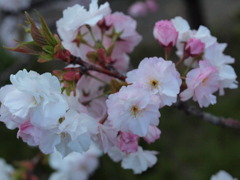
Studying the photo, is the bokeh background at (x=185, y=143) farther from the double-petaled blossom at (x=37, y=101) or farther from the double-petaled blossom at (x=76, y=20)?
the double-petaled blossom at (x=37, y=101)

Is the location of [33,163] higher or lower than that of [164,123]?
higher

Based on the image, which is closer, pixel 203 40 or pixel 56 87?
pixel 56 87

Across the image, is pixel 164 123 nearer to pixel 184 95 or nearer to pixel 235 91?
pixel 235 91

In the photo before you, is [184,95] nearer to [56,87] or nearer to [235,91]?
[56,87]

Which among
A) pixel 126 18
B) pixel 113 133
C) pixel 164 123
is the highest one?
pixel 126 18

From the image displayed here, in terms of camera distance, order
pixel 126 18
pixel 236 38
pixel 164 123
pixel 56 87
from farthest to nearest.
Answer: pixel 236 38 < pixel 164 123 < pixel 126 18 < pixel 56 87

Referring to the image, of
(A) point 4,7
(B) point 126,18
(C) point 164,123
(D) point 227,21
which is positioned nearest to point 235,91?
(C) point 164,123

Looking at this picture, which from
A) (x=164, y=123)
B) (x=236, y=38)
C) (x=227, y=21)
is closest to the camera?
(x=164, y=123)
